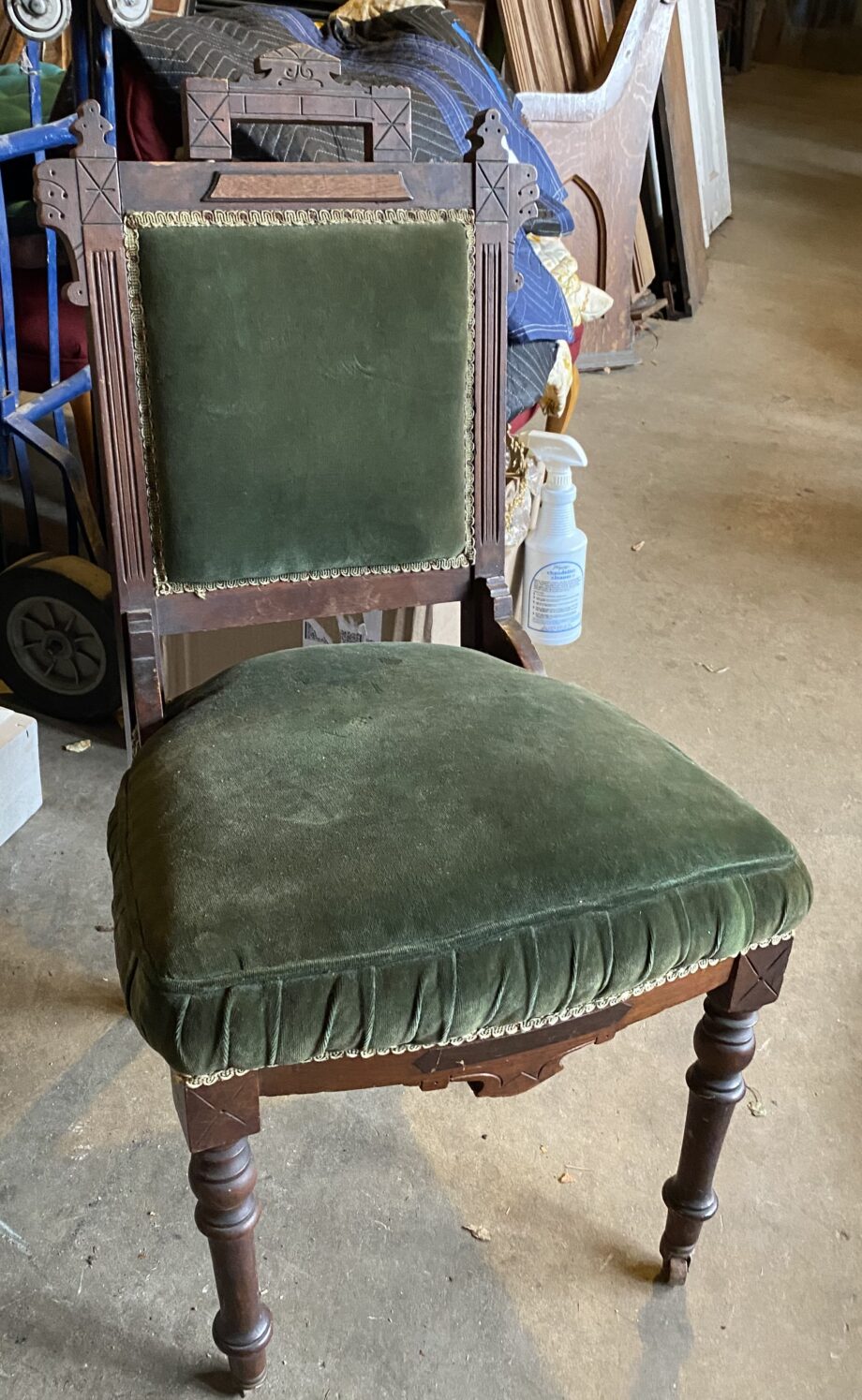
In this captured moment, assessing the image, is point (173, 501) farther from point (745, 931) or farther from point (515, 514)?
point (515, 514)

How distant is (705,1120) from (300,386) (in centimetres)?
76

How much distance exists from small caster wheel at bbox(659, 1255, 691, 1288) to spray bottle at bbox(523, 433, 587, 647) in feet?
3.96

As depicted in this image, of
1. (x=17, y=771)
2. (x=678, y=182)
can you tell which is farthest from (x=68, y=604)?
(x=678, y=182)

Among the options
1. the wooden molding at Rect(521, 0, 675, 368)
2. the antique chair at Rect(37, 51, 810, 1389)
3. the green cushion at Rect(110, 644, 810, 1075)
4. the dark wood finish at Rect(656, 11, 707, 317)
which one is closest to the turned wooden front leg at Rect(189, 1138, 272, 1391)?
the antique chair at Rect(37, 51, 810, 1389)

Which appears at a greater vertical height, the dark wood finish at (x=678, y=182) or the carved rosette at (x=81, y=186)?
the carved rosette at (x=81, y=186)

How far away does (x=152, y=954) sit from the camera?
0.81m

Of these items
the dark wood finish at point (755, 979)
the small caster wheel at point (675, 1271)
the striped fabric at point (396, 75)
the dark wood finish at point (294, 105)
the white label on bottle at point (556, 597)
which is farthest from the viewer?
the white label on bottle at point (556, 597)

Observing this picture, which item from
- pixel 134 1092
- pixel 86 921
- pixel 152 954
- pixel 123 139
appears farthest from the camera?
pixel 123 139

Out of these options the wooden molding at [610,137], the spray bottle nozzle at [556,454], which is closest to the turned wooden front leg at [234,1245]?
the spray bottle nozzle at [556,454]

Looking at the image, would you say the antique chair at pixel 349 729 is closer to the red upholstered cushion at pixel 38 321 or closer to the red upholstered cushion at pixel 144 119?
the red upholstered cushion at pixel 144 119

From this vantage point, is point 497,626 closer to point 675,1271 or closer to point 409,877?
point 409,877

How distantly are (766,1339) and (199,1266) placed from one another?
0.55 metres

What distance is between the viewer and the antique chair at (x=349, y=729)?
831 millimetres

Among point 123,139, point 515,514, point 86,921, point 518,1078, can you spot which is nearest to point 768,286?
point 515,514
